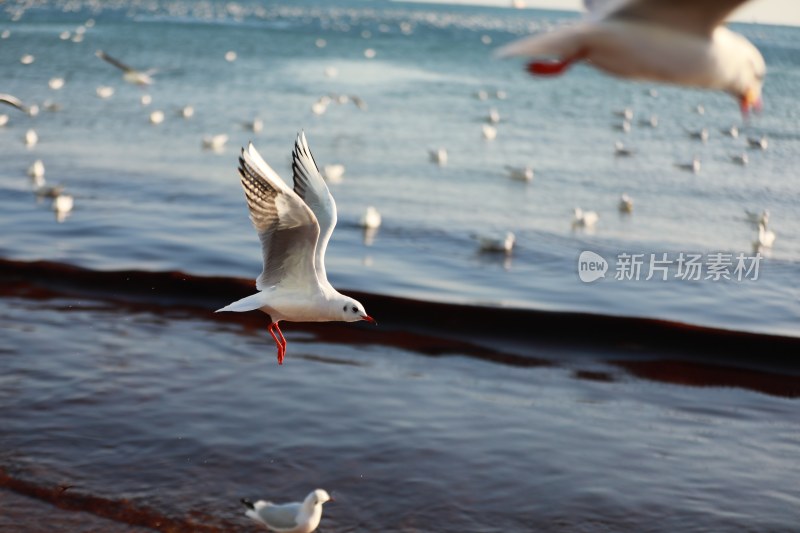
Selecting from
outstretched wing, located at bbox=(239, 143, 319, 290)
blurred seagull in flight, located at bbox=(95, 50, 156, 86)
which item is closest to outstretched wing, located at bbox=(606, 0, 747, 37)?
outstretched wing, located at bbox=(239, 143, 319, 290)

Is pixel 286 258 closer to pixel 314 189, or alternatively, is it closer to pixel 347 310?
pixel 347 310

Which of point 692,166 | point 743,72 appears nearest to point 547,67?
point 743,72

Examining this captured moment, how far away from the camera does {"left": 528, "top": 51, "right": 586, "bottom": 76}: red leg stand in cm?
309

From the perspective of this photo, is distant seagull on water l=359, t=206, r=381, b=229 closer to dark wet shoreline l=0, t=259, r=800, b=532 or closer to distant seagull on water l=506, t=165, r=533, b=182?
dark wet shoreline l=0, t=259, r=800, b=532

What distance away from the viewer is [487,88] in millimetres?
48469

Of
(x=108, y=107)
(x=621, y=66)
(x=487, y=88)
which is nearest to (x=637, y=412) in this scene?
(x=621, y=66)

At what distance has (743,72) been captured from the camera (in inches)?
120

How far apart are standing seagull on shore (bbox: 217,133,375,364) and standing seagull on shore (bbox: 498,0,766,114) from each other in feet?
4.72

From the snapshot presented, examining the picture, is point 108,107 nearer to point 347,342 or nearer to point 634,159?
point 634,159

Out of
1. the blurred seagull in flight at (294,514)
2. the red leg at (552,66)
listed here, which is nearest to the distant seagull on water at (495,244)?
the blurred seagull in flight at (294,514)

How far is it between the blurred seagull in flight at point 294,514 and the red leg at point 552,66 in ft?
13.9

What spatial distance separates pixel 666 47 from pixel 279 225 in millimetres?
2030

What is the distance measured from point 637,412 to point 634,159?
20.2 metres

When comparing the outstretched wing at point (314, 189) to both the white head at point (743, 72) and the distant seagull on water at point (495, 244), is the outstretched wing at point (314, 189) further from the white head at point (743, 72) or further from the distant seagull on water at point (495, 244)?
the distant seagull on water at point (495, 244)
